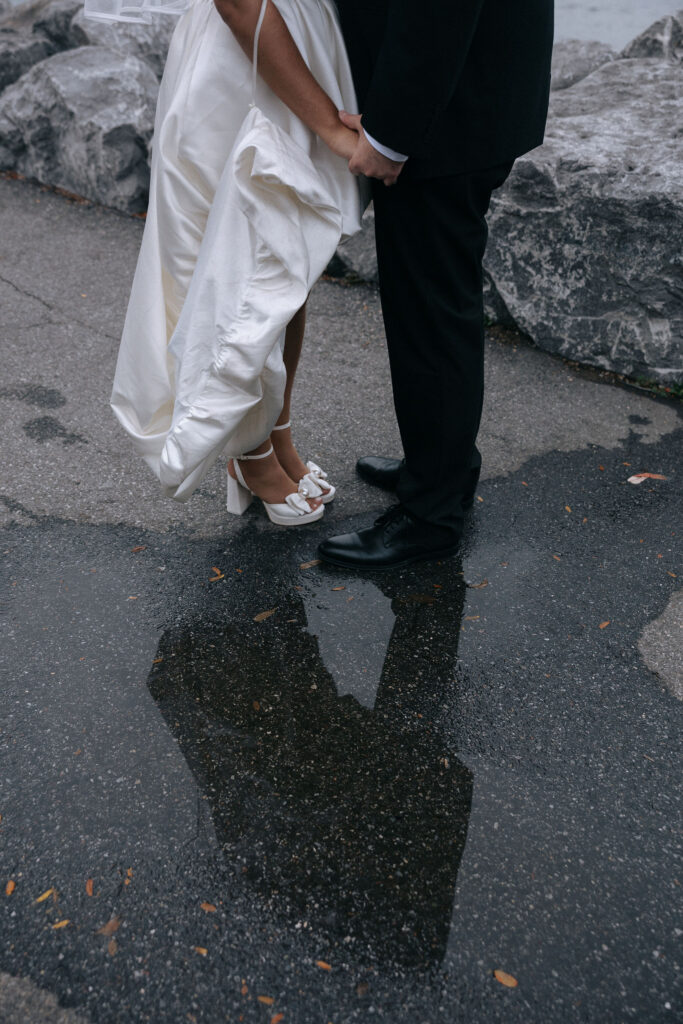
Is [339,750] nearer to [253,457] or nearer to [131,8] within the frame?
[253,457]

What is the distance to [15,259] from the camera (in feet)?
13.8

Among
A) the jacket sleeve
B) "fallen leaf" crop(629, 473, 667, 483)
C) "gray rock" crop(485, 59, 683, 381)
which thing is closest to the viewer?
the jacket sleeve

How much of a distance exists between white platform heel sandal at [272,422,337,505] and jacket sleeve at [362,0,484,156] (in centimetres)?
91

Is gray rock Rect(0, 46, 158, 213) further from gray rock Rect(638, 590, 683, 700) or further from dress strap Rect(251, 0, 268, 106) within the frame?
gray rock Rect(638, 590, 683, 700)

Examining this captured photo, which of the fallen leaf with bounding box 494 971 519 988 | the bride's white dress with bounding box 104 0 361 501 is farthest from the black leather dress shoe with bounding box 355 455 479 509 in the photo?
the fallen leaf with bounding box 494 971 519 988

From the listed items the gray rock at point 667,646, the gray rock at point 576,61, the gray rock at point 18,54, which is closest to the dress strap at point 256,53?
the gray rock at point 667,646

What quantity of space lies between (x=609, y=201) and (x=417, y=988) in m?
2.81

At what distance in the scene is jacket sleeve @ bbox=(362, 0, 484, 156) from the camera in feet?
5.25

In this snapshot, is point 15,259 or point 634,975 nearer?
point 634,975

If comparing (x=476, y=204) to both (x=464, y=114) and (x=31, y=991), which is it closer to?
(x=464, y=114)

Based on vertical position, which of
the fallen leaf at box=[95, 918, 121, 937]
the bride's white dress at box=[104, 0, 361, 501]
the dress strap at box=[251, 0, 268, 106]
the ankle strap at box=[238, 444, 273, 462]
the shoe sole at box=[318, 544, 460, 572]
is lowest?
the fallen leaf at box=[95, 918, 121, 937]

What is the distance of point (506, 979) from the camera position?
1375 mm

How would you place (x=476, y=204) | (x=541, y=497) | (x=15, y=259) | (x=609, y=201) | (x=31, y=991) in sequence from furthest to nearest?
(x=15, y=259)
(x=609, y=201)
(x=541, y=497)
(x=476, y=204)
(x=31, y=991)

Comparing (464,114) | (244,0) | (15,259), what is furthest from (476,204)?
(15,259)
